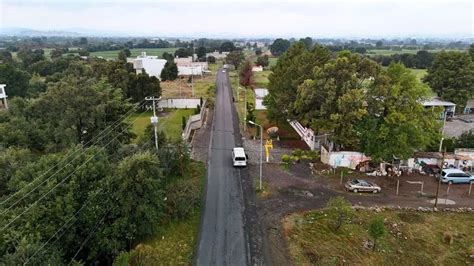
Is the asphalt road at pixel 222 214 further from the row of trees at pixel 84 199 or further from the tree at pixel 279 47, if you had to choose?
the tree at pixel 279 47

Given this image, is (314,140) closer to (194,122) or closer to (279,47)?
(194,122)

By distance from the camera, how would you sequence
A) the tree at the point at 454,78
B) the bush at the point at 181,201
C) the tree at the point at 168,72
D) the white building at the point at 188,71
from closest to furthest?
the bush at the point at 181,201 → the tree at the point at 454,78 → the tree at the point at 168,72 → the white building at the point at 188,71

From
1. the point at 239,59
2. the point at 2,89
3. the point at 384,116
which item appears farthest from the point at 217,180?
the point at 239,59

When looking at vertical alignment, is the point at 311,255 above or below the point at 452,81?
below

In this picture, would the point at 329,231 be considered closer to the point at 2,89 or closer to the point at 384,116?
the point at 384,116

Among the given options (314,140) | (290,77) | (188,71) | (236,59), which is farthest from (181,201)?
(236,59)

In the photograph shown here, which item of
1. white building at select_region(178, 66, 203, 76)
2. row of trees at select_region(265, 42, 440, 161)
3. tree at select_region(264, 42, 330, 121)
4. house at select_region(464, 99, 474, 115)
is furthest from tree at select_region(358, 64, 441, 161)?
white building at select_region(178, 66, 203, 76)

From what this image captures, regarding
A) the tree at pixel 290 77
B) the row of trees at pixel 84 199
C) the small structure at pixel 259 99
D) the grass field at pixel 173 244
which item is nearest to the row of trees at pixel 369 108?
the tree at pixel 290 77
